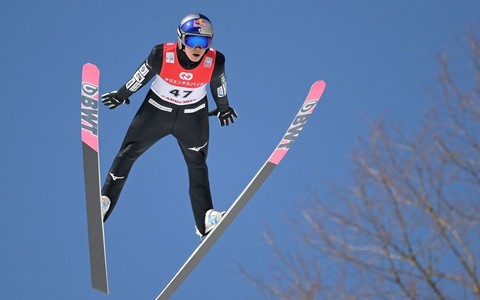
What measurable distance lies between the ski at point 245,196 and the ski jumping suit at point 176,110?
0.42m

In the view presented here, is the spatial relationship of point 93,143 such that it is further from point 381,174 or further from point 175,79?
point 381,174

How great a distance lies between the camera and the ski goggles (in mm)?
6934

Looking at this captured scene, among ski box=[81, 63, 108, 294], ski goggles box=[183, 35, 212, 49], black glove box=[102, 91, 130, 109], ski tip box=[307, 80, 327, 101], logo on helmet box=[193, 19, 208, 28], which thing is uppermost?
ski tip box=[307, 80, 327, 101]

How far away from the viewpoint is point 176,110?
7.49 metres

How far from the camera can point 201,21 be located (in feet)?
22.6

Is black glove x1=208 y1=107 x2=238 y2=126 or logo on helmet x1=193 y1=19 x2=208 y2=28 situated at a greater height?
logo on helmet x1=193 y1=19 x2=208 y2=28

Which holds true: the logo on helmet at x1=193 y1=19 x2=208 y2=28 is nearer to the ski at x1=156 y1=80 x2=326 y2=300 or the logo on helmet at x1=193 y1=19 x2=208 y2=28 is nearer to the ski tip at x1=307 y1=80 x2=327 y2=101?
the ski at x1=156 y1=80 x2=326 y2=300

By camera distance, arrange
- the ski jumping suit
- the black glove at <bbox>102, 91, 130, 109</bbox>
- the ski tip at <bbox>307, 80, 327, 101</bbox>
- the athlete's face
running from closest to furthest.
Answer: the athlete's face → the ski jumping suit → the black glove at <bbox>102, 91, 130, 109</bbox> → the ski tip at <bbox>307, 80, 327, 101</bbox>

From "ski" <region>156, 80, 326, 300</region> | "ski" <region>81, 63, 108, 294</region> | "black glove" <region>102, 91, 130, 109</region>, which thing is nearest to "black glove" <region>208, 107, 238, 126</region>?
"ski" <region>156, 80, 326, 300</region>

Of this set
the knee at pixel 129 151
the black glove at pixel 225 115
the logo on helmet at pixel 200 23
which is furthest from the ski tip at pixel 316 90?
the knee at pixel 129 151

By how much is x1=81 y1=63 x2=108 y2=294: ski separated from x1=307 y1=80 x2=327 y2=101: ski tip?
227 cm

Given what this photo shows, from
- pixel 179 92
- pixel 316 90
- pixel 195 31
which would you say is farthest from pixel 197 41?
pixel 316 90

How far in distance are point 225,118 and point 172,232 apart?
3480 inches

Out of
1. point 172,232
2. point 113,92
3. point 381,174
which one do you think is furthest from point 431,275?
point 172,232
